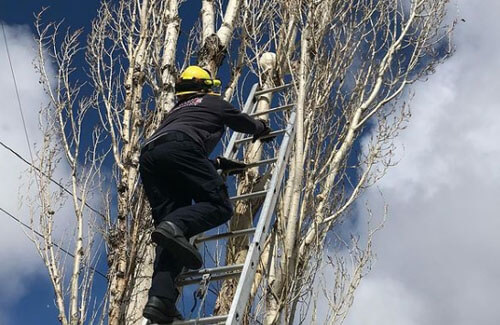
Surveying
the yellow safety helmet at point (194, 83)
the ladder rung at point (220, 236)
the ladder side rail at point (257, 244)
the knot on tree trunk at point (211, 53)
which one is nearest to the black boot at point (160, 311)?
the ladder side rail at point (257, 244)

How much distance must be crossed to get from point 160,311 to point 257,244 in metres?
0.55

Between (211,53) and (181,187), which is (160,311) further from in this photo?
(211,53)

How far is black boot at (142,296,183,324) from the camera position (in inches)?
120

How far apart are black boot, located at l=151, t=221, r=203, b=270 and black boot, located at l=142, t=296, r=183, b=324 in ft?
0.68

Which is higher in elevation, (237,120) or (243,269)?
(237,120)

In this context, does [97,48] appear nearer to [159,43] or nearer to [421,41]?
[159,43]

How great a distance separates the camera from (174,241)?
3039 mm

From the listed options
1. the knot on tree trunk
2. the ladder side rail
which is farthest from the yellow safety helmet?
the knot on tree trunk

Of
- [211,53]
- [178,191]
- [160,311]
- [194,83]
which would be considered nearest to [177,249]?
[160,311]

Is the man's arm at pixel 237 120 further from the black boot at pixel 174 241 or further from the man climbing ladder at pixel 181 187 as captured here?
the black boot at pixel 174 241

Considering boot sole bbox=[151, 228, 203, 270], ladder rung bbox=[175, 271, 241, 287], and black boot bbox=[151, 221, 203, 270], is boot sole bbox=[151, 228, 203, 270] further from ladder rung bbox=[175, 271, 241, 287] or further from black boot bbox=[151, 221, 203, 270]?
ladder rung bbox=[175, 271, 241, 287]

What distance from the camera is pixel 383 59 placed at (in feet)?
24.0

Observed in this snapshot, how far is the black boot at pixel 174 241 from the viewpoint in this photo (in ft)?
9.95

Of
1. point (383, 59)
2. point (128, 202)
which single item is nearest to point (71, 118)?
point (128, 202)
